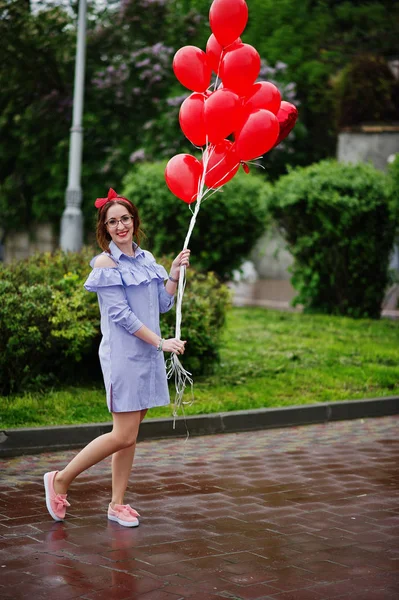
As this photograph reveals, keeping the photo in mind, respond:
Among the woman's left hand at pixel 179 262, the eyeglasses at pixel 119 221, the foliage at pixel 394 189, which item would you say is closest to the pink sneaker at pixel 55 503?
the woman's left hand at pixel 179 262

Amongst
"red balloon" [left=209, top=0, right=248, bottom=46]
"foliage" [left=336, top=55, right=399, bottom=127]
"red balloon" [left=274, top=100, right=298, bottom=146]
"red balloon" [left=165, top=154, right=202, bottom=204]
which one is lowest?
"red balloon" [left=165, top=154, right=202, bottom=204]

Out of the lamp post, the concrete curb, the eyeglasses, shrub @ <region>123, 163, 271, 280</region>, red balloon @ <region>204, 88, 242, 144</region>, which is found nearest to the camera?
the eyeglasses

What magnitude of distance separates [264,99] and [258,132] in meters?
0.32

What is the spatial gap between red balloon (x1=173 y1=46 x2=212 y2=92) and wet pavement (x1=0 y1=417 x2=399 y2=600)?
2.69 m

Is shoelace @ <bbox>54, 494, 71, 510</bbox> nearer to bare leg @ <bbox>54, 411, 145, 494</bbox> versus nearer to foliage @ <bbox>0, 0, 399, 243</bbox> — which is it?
bare leg @ <bbox>54, 411, 145, 494</bbox>

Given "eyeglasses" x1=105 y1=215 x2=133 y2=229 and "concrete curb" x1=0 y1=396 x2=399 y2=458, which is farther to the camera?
"concrete curb" x1=0 y1=396 x2=399 y2=458

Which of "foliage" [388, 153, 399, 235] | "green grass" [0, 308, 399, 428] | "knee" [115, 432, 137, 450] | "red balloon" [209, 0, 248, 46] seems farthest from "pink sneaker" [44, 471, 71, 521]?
"foliage" [388, 153, 399, 235]

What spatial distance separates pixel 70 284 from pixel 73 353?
751mm

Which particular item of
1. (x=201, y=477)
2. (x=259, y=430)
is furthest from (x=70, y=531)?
(x=259, y=430)

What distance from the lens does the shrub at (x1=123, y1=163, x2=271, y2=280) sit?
56.2 ft

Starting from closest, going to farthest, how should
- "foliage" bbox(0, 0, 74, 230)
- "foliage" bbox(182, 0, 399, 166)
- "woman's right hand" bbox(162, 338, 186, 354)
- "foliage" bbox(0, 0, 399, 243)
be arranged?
"woman's right hand" bbox(162, 338, 186, 354)
"foliage" bbox(0, 0, 399, 243)
"foliage" bbox(0, 0, 74, 230)
"foliage" bbox(182, 0, 399, 166)

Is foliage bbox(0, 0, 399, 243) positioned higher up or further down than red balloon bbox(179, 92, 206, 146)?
higher up

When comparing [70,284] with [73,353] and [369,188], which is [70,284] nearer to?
[73,353]

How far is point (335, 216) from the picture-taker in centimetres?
1603
